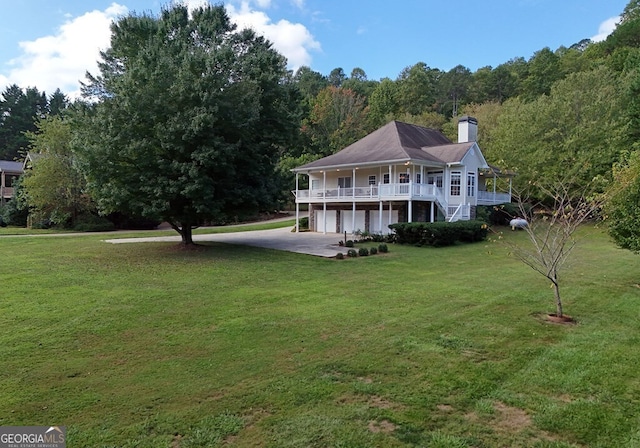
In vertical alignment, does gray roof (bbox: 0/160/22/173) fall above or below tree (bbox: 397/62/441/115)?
below

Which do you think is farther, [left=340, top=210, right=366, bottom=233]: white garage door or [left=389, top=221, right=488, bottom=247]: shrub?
[left=340, top=210, right=366, bottom=233]: white garage door

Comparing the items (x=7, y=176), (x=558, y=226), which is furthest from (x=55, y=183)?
(x=558, y=226)

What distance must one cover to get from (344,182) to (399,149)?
14.4ft

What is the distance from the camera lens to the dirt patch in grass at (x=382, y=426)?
3326 millimetres

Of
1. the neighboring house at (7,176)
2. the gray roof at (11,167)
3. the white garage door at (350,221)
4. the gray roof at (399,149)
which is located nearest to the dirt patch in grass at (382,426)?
the gray roof at (399,149)

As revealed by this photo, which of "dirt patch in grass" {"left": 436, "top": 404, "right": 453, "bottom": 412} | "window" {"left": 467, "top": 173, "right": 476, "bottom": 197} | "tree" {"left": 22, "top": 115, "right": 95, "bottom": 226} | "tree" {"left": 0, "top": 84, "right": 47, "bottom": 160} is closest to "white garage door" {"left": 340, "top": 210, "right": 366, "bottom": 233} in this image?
"window" {"left": 467, "top": 173, "right": 476, "bottom": 197}

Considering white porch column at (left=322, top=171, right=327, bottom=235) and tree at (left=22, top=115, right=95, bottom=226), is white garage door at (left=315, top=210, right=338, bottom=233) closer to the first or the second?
white porch column at (left=322, top=171, right=327, bottom=235)

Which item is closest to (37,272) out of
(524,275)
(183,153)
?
(183,153)

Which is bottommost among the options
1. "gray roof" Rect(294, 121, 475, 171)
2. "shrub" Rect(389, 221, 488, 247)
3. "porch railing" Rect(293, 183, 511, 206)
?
Answer: "shrub" Rect(389, 221, 488, 247)

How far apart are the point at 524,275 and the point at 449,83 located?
5472cm

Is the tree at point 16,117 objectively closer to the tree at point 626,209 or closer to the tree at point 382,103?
the tree at point 382,103

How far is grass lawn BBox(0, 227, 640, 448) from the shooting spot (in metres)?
3.37

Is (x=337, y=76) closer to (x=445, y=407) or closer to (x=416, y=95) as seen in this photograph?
(x=416, y=95)

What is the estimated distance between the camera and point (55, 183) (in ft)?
95.1
